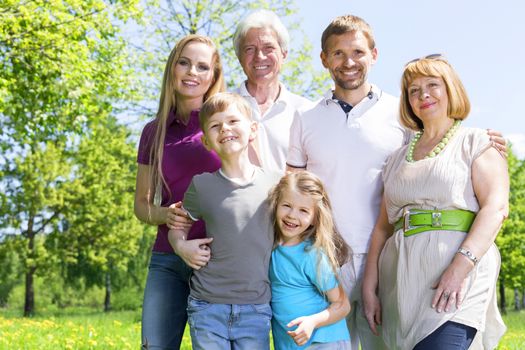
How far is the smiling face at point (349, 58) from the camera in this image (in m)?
3.92

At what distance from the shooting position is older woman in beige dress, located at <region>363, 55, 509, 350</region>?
3.27 meters

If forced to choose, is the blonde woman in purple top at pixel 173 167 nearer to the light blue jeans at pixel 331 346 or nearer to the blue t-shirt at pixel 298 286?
the blue t-shirt at pixel 298 286

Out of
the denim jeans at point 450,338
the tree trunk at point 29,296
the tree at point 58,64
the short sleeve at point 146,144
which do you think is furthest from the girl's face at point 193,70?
the tree trunk at point 29,296

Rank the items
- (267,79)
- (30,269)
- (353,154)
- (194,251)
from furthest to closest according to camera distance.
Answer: (30,269) → (267,79) → (353,154) → (194,251)

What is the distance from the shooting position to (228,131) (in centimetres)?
334

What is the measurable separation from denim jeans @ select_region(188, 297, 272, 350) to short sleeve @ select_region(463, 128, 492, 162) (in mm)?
1311

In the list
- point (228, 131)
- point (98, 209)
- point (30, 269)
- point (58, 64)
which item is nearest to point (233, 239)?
point (228, 131)

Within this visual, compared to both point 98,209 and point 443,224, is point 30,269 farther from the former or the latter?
point 443,224

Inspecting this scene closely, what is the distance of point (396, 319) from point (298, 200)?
0.83m

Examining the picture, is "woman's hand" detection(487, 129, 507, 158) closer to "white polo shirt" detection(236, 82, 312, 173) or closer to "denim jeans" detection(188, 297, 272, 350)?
"white polo shirt" detection(236, 82, 312, 173)

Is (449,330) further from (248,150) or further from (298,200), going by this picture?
(248,150)

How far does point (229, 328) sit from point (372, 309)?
93 cm

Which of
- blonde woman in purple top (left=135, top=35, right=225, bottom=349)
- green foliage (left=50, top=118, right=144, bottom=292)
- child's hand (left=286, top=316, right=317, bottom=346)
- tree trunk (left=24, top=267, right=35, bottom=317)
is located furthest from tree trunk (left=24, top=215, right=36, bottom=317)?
child's hand (left=286, top=316, right=317, bottom=346)

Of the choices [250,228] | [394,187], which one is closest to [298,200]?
[250,228]
